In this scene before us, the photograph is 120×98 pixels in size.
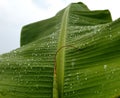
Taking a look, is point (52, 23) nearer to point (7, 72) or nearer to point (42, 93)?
point (7, 72)

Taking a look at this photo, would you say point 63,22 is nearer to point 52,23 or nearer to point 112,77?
point 52,23

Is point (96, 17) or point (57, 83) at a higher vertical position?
point (96, 17)

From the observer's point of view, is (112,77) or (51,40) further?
(51,40)

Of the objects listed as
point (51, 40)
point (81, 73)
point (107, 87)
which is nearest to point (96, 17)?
point (51, 40)

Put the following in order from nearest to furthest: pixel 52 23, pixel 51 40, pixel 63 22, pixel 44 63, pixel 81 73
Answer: pixel 81 73 < pixel 44 63 < pixel 51 40 < pixel 63 22 < pixel 52 23

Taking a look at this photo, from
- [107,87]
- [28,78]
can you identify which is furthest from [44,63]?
[107,87]

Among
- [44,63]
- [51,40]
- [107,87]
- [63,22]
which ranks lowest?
[107,87]

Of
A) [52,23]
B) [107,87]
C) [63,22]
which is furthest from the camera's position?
[52,23]
